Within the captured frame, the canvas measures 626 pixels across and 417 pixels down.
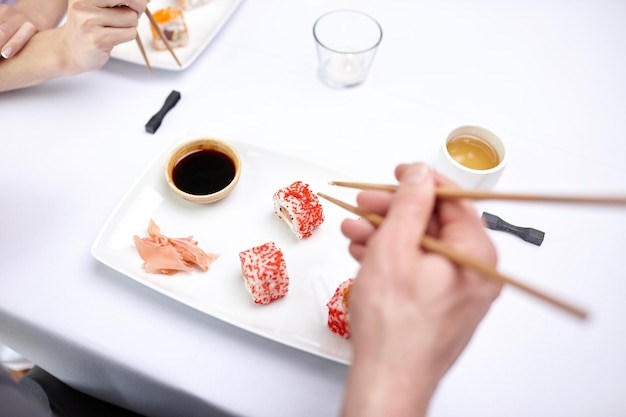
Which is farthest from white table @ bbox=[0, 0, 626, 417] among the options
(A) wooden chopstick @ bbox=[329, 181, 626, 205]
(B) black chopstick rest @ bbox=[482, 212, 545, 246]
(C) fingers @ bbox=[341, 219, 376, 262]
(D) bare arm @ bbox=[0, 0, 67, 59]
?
(A) wooden chopstick @ bbox=[329, 181, 626, 205]

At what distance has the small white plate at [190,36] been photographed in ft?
4.25

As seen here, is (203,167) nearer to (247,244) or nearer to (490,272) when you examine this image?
(247,244)

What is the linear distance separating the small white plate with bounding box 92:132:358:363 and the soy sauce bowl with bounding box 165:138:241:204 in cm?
3

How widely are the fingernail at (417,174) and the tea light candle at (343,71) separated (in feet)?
2.06

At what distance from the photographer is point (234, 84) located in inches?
50.8

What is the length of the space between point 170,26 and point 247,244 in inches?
27.5

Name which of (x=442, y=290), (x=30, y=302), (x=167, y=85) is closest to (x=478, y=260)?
(x=442, y=290)

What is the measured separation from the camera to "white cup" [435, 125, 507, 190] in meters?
0.98

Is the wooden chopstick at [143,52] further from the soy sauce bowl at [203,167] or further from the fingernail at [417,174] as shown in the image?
the fingernail at [417,174]

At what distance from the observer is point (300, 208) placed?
0.97m

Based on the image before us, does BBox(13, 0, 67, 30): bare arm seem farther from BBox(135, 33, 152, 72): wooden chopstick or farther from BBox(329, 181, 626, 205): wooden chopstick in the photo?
BBox(329, 181, 626, 205): wooden chopstick

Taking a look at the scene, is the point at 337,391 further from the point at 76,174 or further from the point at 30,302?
the point at 76,174

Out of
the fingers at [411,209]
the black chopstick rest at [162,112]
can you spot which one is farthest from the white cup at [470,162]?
the black chopstick rest at [162,112]

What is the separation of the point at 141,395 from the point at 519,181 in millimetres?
963
